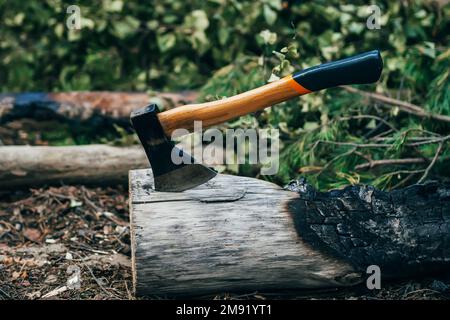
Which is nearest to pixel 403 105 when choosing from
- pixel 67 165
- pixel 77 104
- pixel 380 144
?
pixel 380 144

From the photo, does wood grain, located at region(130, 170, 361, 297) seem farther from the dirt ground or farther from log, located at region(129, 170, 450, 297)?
the dirt ground

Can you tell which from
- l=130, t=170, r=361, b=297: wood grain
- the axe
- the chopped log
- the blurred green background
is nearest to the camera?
l=130, t=170, r=361, b=297: wood grain

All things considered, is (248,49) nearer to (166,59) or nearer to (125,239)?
(166,59)

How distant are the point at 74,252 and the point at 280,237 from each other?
47.8 inches

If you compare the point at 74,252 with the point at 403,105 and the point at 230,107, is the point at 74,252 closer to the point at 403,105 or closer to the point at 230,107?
the point at 230,107

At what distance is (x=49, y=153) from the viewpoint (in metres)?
4.52

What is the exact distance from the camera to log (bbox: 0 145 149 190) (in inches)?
175

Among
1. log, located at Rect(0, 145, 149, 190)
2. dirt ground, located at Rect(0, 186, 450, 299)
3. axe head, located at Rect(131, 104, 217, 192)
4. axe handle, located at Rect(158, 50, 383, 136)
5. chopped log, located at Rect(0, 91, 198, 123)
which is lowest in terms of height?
dirt ground, located at Rect(0, 186, 450, 299)

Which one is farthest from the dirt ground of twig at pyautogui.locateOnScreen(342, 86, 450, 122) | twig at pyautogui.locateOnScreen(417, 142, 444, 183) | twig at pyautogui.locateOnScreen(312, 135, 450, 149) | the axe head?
twig at pyautogui.locateOnScreen(342, 86, 450, 122)

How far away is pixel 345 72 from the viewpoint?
3281 mm

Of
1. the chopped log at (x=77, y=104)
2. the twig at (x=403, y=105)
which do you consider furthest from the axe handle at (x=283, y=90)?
the chopped log at (x=77, y=104)

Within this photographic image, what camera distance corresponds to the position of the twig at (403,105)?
14.1ft
